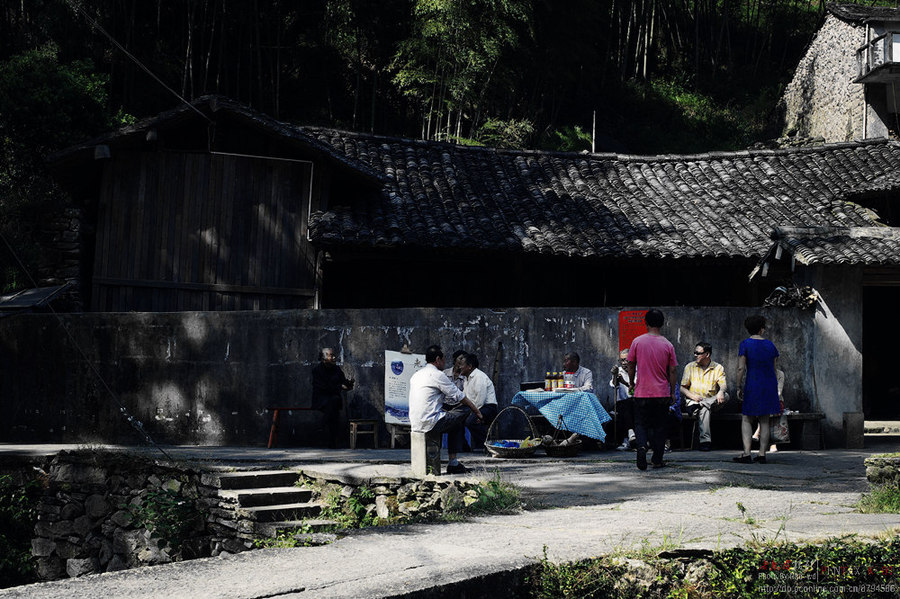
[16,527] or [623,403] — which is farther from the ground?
[623,403]

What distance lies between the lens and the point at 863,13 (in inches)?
1032

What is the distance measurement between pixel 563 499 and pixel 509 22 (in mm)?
19544

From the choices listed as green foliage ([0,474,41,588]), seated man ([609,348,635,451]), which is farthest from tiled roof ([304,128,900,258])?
green foliage ([0,474,41,588])

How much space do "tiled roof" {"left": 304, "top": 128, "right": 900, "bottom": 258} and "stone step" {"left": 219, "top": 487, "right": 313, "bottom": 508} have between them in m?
6.10

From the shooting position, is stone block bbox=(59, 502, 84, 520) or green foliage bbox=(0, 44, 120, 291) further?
green foliage bbox=(0, 44, 120, 291)

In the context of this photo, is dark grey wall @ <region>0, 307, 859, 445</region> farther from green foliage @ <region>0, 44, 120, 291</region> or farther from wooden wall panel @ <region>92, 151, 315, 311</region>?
green foliage @ <region>0, 44, 120, 291</region>

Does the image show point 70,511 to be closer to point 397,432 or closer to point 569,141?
point 397,432

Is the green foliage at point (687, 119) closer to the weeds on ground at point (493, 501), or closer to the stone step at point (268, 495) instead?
the stone step at point (268, 495)

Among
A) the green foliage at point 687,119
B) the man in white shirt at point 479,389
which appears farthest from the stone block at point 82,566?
the green foliage at point 687,119

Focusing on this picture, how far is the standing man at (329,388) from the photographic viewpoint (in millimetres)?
12039

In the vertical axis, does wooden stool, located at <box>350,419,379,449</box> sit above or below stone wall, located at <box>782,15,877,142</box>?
below

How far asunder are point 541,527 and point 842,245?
352 inches

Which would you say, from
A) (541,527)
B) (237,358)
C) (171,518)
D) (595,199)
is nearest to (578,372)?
(237,358)

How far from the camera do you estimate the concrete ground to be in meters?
4.90
